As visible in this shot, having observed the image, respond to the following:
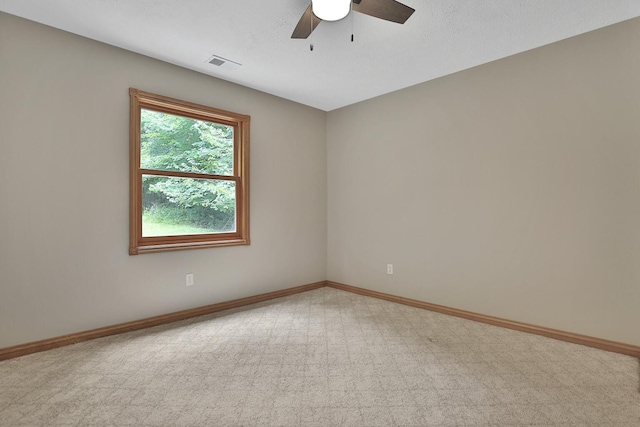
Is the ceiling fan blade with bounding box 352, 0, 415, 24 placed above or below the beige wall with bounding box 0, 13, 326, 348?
above

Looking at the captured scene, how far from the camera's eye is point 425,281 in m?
3.63

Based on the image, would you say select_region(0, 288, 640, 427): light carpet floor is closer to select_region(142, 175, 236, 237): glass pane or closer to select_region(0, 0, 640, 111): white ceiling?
select_region(142, 175, 236, 237): glass pane

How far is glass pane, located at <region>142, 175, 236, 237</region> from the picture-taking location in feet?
10.3

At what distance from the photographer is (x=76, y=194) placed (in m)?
2.65

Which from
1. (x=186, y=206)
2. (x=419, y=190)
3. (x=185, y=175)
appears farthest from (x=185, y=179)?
(x=419, y=190)

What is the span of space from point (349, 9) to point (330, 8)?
0.15 m

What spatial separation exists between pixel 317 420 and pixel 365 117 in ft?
11.5

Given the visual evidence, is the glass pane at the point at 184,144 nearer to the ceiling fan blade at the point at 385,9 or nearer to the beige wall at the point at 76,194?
the beige wall at the point at 76,194

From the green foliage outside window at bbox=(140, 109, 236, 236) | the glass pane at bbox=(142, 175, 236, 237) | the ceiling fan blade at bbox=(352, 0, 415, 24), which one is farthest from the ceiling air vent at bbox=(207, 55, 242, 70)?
the ceiling fan blade at bbox=(352, 0, 415, 24)

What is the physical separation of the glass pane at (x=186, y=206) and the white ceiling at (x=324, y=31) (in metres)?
1.21

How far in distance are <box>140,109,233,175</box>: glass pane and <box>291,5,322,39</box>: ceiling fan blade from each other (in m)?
1.68

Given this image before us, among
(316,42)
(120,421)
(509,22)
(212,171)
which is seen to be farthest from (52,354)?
(509,22)

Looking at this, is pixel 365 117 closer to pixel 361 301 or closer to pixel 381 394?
pixel 361 301

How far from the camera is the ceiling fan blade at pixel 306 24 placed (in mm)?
2072
